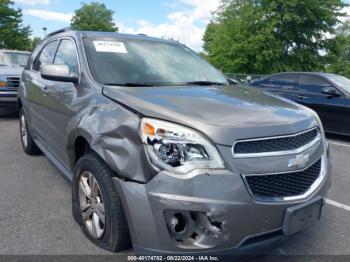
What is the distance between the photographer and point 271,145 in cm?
246

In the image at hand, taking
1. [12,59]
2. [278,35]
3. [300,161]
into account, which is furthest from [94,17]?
[300,161]

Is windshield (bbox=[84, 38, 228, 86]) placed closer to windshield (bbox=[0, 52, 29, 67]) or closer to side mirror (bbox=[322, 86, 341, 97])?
side mirror (bbox=[322, 86, 341, 97])

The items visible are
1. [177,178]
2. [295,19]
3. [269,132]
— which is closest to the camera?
[177,178]

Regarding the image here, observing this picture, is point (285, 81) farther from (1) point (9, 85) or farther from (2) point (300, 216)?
(2) point (300, 216)

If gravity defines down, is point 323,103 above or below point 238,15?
below

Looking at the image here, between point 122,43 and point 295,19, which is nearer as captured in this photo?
point 122,43

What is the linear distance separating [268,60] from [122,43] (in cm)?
2952

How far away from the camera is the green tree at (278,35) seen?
31.2 m

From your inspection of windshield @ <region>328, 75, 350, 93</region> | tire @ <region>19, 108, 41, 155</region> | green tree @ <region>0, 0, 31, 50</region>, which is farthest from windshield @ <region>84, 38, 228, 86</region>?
green tree @ <region>0, 0, 31, 50</region>

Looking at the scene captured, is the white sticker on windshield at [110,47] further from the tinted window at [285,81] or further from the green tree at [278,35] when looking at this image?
the green tree at [278,35]

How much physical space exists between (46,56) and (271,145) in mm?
3574

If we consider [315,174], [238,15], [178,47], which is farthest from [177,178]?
[238,15]

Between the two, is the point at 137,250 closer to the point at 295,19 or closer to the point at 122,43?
the point at 122,43

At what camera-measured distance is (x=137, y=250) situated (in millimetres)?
2381
